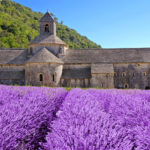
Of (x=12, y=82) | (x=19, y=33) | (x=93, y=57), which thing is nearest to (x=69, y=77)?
(x=93, y=57)

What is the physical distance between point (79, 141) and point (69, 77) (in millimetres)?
23725

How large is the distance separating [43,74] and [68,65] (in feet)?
16.9

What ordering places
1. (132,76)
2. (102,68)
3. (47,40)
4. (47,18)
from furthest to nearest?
(47,18), (47,40), (132,76), (102,68)

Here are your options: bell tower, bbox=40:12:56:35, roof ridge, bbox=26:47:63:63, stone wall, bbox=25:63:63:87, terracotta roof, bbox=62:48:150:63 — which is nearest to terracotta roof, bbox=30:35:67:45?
bell tower, bbox=40:12:56:35

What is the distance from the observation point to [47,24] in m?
30.5

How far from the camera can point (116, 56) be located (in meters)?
29.7

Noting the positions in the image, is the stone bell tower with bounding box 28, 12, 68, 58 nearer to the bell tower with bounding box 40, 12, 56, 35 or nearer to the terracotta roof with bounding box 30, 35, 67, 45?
the terracotta roof with bounding box 30, 35, 67, 45

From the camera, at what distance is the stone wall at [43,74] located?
24203mm

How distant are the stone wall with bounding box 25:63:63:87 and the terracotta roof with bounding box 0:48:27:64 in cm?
432

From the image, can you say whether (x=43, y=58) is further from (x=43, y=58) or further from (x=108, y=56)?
(x=108, y=56)

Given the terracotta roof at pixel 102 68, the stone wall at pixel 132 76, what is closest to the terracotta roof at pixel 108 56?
the stone wall at pixel 132 76

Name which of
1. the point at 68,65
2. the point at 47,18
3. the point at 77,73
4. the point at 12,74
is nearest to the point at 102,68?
the point at 77,73

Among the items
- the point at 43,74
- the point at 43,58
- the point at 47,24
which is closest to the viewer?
the point at 43,74

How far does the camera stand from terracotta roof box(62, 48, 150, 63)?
28359 millimetres
